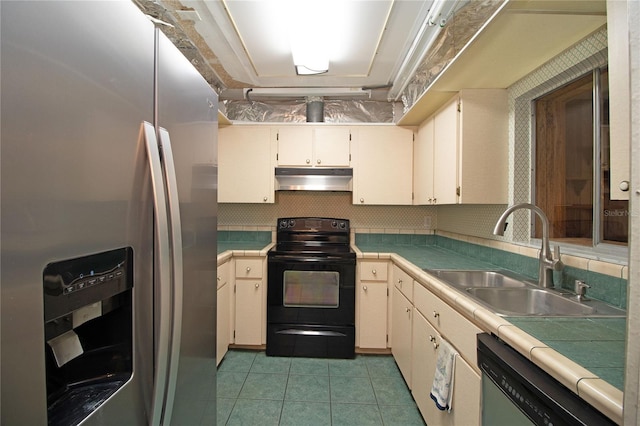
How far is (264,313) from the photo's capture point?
8.19 ft

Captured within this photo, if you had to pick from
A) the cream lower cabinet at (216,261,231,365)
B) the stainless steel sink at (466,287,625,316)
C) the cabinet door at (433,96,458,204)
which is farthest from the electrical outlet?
the cream lower cabinet at (216,261,231,365)

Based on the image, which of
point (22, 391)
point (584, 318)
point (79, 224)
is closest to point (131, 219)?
point (79, 224)

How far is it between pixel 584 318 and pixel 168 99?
1.60 meters

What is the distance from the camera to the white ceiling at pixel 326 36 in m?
1.69

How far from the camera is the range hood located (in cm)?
275

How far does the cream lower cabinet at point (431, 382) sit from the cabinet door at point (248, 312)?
1296 mm

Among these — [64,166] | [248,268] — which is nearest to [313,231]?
[248,268]

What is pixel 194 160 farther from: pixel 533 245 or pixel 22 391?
pixel 533 245

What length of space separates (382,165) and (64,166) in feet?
8.34

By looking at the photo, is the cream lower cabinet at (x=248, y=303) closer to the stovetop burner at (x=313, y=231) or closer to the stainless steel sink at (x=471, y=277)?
the stovetop burner at (x=313, y=231)

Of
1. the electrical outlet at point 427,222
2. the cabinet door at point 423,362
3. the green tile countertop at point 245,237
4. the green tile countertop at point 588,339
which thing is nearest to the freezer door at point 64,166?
the green tile countertop at point 588,339

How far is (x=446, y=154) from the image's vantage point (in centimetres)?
206

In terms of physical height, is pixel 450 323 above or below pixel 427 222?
below

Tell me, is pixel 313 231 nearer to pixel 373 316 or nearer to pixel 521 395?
pixel 373 316
